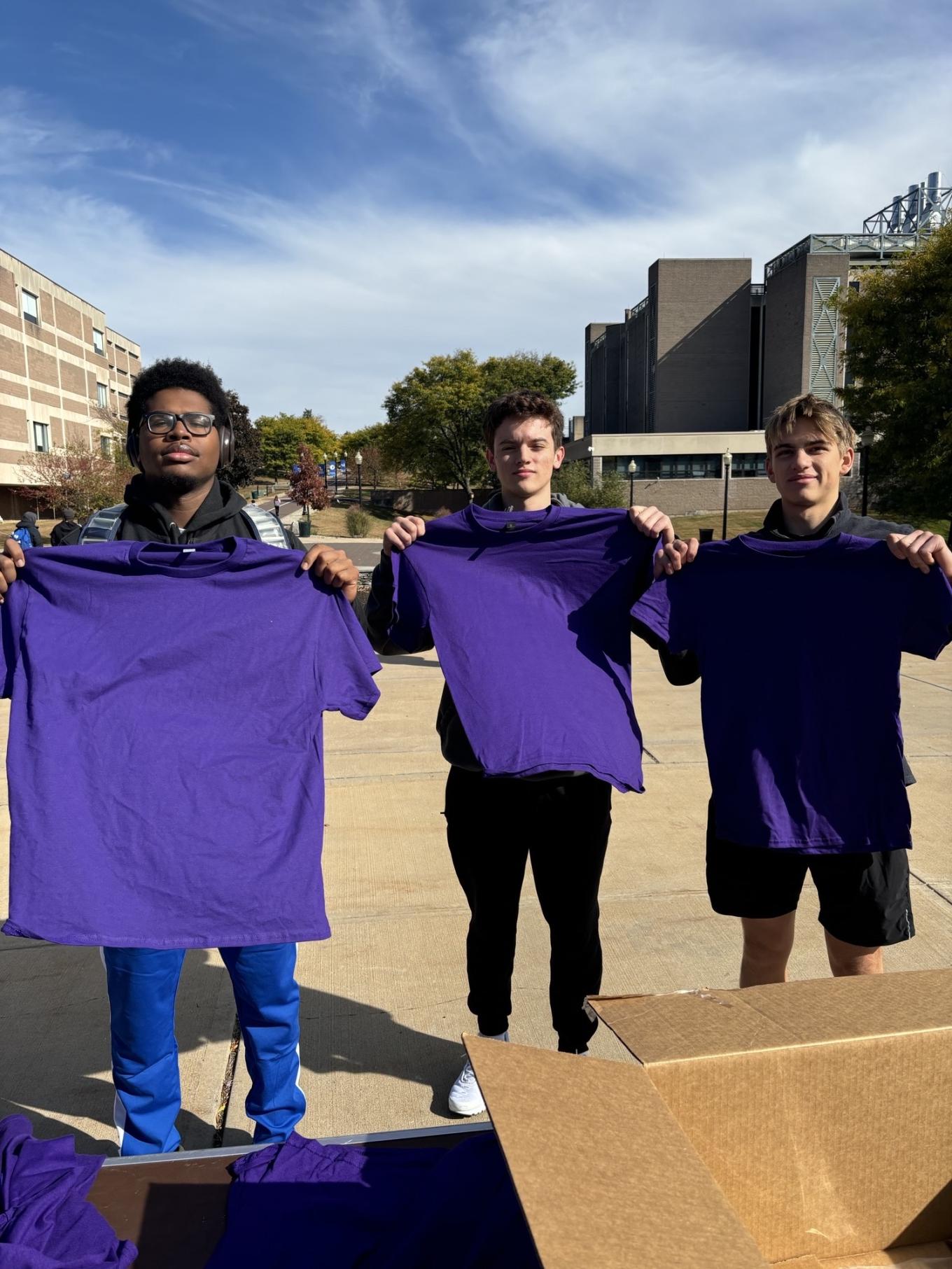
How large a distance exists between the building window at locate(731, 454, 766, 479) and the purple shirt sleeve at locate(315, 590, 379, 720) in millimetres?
47425

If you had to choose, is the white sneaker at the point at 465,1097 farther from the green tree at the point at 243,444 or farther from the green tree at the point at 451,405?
the green tree at the point at 451,405

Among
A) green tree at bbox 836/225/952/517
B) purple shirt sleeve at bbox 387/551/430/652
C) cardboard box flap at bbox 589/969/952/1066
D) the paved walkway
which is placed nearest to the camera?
cardboard box flap at bbox 589/969/952/1066

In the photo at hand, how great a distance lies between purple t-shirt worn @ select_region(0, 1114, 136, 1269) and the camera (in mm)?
1269

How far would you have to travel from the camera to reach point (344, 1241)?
1298 mm

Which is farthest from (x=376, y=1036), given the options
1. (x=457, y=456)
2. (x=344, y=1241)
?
(x=457, y=456)

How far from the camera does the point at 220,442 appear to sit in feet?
8.73

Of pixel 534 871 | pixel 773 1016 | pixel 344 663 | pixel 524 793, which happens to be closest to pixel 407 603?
pixel 344 663

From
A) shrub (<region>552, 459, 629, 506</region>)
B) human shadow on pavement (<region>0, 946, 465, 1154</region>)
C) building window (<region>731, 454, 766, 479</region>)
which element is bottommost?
human shadow on pavement (<region>0, 946, 465, 1154</region>)

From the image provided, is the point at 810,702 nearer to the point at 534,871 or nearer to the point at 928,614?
the point at 928,614

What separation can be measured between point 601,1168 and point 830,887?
5.67ft

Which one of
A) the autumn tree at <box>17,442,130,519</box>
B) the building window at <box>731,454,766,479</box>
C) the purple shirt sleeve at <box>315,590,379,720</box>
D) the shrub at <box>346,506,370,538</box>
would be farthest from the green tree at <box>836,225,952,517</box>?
the shrub at <box>346,506,370,538</box>

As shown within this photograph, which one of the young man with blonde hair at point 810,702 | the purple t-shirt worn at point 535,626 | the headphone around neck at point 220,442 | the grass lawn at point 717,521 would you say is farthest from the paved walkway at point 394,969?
the grass lawn at point 717,521

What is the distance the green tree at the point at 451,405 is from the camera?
51844 mm

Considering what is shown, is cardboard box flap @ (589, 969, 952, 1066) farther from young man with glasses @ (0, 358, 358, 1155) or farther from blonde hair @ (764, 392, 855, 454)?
blonde hair @ (764, 392, 855, 454)
